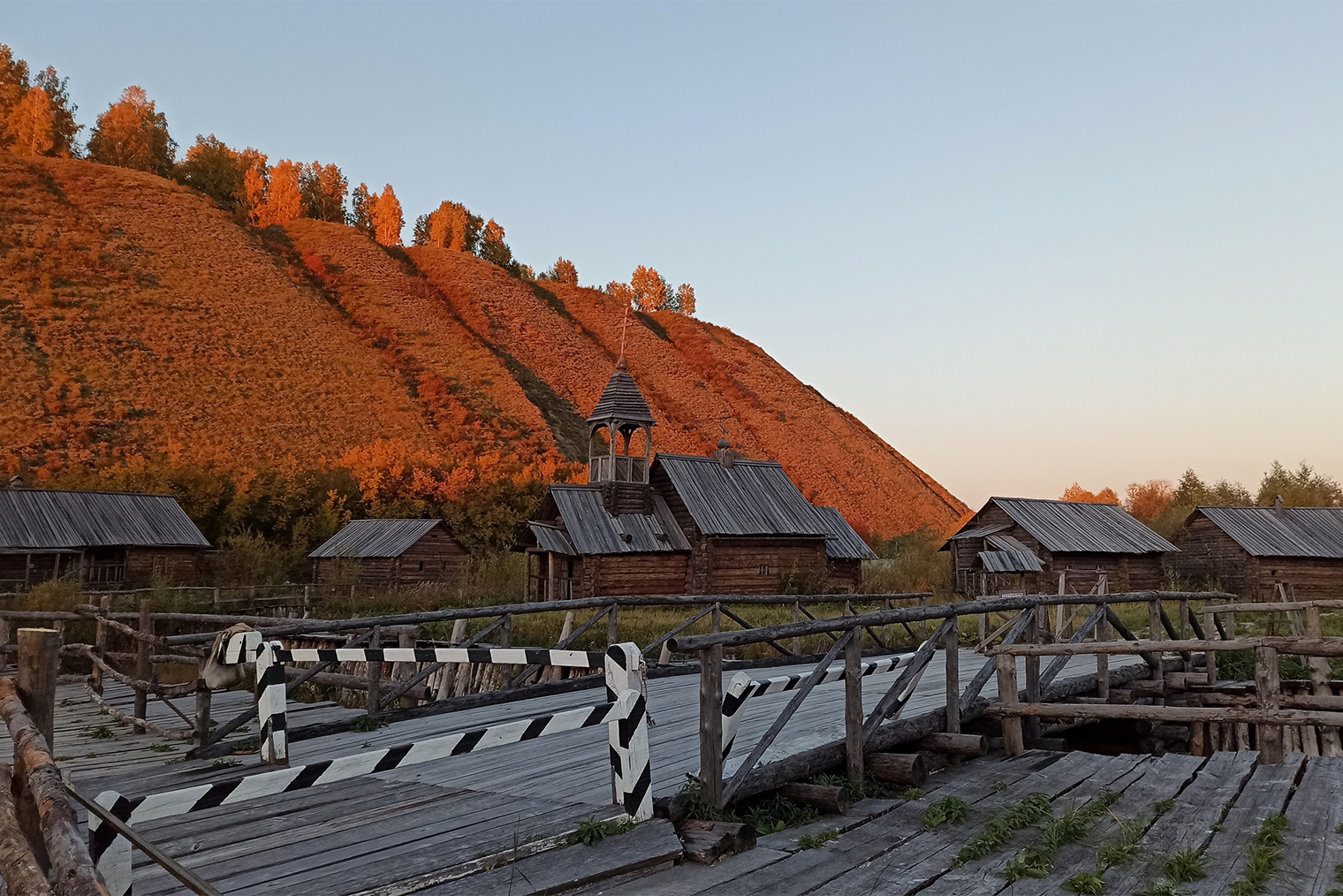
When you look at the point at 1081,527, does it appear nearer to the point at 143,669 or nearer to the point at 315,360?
the point at 143,669

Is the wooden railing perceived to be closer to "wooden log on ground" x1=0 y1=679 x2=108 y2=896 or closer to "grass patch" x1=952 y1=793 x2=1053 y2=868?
"grass patch" x1=952 y1=793 x2=1053 y2=868

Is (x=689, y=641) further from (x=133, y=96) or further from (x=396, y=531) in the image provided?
(x=133, y=96)

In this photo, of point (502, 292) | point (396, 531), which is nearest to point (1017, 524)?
point (396, 531)

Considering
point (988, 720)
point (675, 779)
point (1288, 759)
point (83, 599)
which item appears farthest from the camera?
point (83, 599)

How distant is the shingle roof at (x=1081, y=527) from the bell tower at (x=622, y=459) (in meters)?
16.7

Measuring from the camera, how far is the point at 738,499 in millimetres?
38938

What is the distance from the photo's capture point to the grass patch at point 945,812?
609 cm

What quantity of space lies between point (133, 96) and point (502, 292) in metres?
53.6

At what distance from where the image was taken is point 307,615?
29.0 metres

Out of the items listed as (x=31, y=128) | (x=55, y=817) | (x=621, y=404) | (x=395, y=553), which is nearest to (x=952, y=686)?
(x=55, y=817)

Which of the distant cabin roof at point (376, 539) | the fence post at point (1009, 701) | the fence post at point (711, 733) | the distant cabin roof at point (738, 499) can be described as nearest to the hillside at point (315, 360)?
the distant cabin roof at point (376, 539)

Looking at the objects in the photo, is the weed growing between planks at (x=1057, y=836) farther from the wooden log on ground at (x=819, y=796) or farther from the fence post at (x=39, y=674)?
the fence post at (x=39, y=674)

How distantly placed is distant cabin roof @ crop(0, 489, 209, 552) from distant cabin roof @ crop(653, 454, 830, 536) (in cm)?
2188

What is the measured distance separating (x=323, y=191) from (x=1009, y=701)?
136 metres
